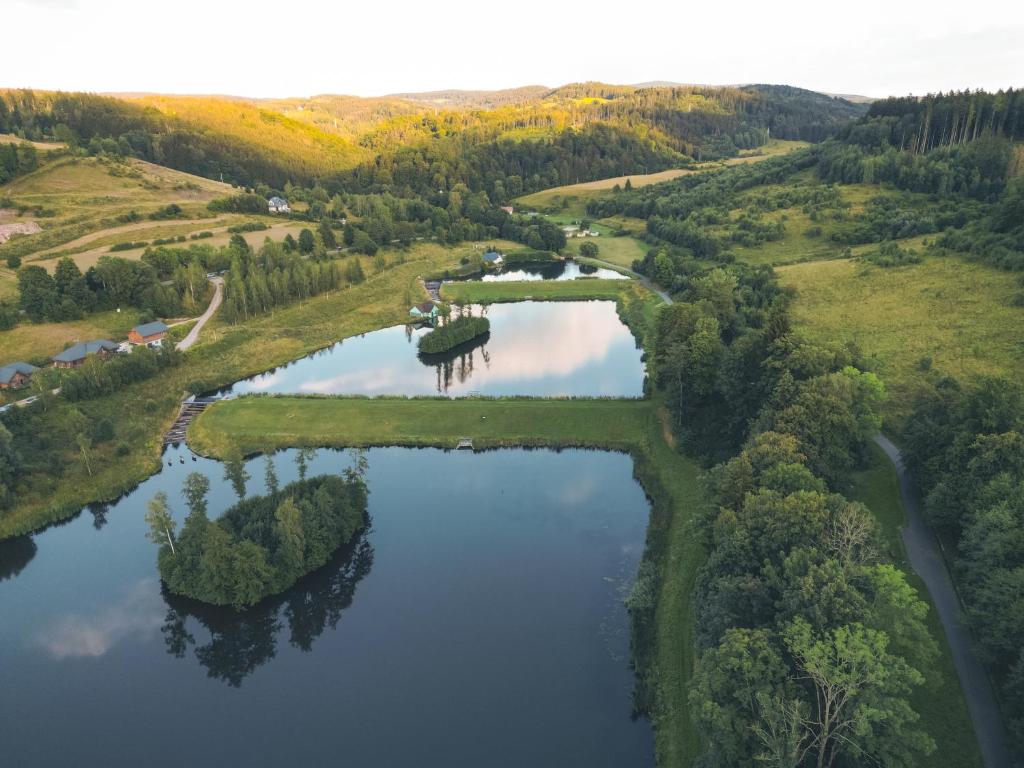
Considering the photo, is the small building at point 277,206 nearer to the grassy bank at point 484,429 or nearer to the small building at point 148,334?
the small building at point 148,334

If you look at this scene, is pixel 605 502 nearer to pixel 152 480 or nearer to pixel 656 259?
pixel 152 480

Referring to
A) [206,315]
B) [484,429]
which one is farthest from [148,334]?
[484,429]

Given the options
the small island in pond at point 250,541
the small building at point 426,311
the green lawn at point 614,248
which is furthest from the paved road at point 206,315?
the green lawn at point 614,248

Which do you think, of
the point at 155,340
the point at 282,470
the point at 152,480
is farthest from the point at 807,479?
the point at 155,340

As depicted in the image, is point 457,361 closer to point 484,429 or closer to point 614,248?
point 484,429

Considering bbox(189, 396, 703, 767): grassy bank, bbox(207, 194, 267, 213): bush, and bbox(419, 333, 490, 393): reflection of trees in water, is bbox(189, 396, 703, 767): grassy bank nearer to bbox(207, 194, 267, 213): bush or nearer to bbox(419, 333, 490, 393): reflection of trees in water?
bbox(419, 333, 490, 393): reflection of trees in water

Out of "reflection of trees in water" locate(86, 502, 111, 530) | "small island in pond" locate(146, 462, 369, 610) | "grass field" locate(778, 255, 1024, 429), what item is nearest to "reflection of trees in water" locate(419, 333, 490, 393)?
"small island in pond" locate(146, 462, 369, 610)
